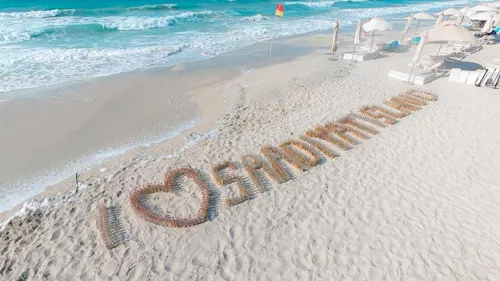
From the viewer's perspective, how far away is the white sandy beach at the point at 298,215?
6062 mm

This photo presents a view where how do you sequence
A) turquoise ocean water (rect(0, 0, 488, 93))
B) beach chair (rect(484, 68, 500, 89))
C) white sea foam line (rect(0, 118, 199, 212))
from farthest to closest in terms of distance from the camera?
turquoise ocean water (rect(0, 0, 488, 93)) → beach chair (rect(484, 68, 500, 89)) → white sea foam line (rect(0, 118, 199, 212))

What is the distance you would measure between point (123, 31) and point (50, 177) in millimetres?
24409

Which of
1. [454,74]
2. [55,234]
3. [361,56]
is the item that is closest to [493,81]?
[454,74]

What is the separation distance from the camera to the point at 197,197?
25.9 feet

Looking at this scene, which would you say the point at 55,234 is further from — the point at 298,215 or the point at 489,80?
the point at 489,80

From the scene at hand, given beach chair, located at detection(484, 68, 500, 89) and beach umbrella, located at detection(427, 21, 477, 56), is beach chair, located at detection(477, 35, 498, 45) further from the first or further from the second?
beach umbrella, located at detection(427, 21, 477, 56)

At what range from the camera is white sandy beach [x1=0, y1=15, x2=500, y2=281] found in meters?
6.06

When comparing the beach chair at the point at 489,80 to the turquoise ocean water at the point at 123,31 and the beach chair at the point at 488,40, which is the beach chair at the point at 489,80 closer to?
the beach chair at the point at 488,40

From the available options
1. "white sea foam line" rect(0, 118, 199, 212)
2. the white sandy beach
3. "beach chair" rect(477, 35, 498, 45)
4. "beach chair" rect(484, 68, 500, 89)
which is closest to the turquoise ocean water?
"white sea foam line" rect(0, 118, 199, 212)

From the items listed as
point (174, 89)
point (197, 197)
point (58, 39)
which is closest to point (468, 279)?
point (197, 197)

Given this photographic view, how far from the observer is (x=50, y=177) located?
8.91 metres

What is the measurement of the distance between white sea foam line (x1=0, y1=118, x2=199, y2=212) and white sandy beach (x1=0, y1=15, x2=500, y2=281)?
0.40m

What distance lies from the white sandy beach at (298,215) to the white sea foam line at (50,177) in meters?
0.40

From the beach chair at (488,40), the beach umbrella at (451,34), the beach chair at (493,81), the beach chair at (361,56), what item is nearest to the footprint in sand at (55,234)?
the beach umbrella at (451,34)
